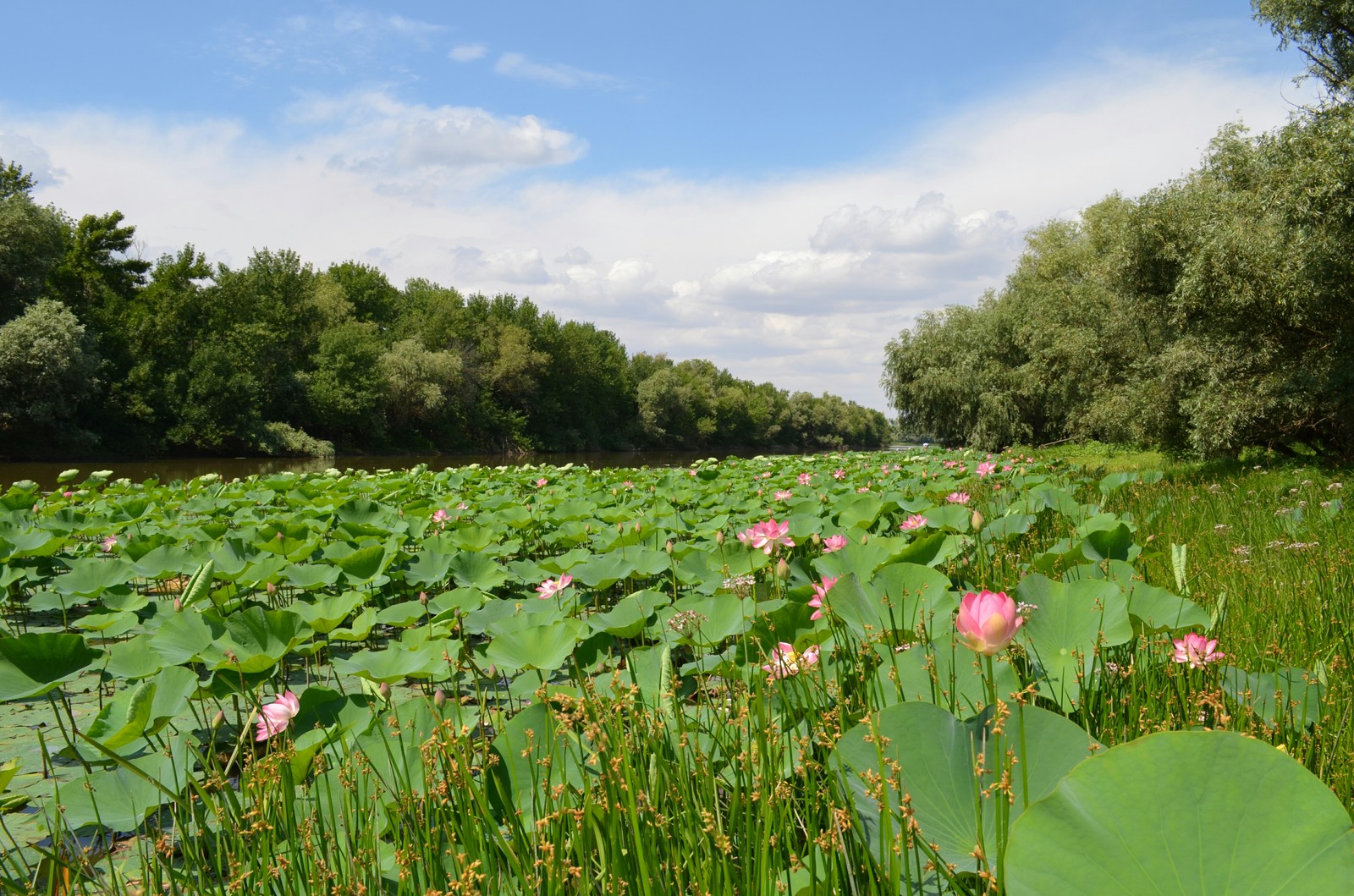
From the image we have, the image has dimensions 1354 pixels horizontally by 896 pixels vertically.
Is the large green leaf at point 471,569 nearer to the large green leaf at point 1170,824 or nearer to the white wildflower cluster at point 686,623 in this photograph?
the white wildflower cluster at point 686,623

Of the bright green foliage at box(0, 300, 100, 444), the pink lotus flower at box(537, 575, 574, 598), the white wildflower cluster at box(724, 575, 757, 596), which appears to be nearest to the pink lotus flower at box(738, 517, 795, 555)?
the white wildflower cluster at box(724, 575, 757, 596)

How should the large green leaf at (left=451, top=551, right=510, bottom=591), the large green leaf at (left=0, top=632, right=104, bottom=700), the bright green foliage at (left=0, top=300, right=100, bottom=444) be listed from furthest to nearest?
the bright green foliage at (left=0, top=300, right=100, bottom=444)
the large green leaf at (left=451, top=551, right=510, bottom=591)
the large green leaf at (left=0, top=632, right=104, bottom=700)

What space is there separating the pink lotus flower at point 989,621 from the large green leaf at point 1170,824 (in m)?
0.34

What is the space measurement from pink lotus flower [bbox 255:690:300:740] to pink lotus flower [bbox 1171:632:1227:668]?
182cm

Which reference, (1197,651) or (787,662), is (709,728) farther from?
(1197,651)

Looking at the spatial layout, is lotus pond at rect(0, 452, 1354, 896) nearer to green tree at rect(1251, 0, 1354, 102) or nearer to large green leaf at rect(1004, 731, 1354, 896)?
Result: large green leaf at rect(1004, 731, 1354, 896)

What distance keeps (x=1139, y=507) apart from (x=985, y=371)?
62.3ft

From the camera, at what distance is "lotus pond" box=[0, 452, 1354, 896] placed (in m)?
0.80

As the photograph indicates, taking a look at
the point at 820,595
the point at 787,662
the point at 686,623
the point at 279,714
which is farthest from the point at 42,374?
the point at 787,662

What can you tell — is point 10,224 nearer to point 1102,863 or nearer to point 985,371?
point 985,371

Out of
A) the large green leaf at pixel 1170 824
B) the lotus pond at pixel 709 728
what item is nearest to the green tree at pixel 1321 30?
the lotus pond at pixel 709 728

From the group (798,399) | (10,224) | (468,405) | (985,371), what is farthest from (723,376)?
(10,224)

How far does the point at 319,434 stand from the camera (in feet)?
106

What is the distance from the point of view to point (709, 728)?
5.34 feet
